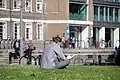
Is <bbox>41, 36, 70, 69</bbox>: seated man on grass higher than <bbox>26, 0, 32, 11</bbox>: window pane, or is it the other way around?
<bbox>26, 0, 32, 11</bbox>: window pane

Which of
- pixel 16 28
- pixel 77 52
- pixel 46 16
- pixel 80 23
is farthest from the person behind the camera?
pixel 80 23

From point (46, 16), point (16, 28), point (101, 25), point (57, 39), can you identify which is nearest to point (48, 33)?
point (46, 16)

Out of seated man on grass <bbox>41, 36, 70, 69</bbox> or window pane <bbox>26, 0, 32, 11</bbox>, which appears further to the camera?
window pane <bbox>26, 0, 32, 11</bbox>

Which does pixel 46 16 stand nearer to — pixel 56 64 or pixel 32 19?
pixel 32 19

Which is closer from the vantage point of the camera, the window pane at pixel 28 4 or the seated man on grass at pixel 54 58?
the seated man on grass at pixel 54 58

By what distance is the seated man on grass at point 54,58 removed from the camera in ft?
58.6

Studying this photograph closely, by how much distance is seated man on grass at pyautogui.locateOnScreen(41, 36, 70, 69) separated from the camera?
17859 mm

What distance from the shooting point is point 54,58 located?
18016 mm

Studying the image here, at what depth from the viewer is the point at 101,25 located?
88.4 m

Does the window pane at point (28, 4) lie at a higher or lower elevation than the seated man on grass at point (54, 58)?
higher

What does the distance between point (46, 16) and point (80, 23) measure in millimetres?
9664

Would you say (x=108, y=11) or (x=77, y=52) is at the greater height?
(x=108, y=11)

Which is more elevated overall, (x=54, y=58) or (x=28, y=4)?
(x=28, y=4)

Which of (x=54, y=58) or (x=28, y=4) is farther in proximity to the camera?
(x=28, y=4)
